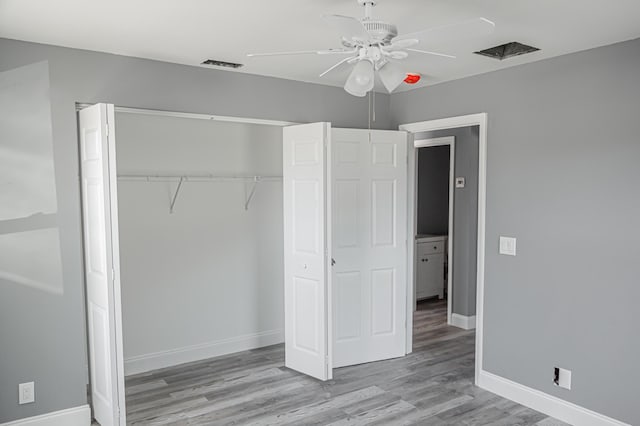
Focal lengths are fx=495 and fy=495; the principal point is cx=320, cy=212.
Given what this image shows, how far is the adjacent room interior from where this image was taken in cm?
286

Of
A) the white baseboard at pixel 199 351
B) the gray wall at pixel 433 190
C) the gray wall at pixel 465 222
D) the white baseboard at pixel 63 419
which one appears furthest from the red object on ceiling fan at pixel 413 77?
the white baseboard at pixel 63 419

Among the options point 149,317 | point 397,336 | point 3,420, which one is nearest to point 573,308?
point 397,336

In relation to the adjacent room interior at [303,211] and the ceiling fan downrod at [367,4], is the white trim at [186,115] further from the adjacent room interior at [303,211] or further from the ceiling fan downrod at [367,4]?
the ceiling fan downrod at [367,4]

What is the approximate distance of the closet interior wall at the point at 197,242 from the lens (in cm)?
416

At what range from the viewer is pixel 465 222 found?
Answer: 17.9ft

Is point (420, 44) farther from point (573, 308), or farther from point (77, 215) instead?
point (77, 215)

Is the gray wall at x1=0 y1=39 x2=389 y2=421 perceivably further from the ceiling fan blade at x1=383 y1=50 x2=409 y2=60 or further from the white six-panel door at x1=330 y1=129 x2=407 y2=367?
the ceiling fan blade at x1=383 y1=50 x2=409 y2=60

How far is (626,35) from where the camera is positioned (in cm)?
288

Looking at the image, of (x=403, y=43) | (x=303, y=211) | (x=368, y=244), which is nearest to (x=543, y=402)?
(x=368, y=244)

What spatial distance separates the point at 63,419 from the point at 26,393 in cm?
29

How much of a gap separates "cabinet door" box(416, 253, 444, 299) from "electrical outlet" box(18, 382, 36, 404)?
177 inches

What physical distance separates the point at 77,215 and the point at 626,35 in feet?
11.6

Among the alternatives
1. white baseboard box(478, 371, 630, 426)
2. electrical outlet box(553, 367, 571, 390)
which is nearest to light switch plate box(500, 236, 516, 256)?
electrical outlet box(553, 367, 571, 390)

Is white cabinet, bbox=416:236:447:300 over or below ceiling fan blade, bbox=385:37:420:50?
below
